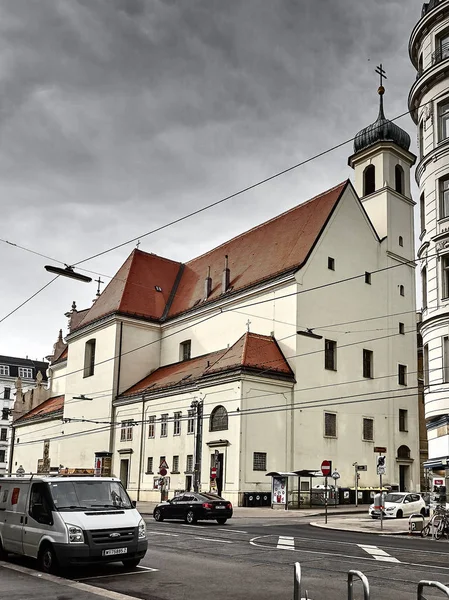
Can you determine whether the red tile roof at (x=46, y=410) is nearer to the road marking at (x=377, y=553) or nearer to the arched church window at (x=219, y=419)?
the arched church window at (x=219, y=419)

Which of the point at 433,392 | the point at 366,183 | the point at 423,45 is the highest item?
the point at 366,183

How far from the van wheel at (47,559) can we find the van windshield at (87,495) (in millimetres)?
750

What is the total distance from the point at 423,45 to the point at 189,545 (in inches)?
797

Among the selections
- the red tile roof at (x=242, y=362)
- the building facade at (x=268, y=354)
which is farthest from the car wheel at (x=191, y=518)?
the red tile roof at (x=242, y=362)

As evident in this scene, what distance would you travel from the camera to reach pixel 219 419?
43.0 meters

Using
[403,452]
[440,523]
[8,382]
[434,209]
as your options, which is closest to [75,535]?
[440,523]

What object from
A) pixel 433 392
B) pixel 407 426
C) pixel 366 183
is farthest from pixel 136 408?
pixel 433 392

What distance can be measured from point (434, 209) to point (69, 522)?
58.6ft

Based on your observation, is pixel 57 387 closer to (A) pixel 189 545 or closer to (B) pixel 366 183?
(B) pixel 366 183

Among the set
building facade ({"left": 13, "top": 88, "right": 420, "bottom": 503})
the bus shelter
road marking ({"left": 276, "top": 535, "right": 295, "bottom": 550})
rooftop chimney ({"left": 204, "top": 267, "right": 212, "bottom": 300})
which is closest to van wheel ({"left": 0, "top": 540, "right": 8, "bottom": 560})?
road marking ({"left": 276, "top": 535, "right": 295, "bottom": 550})

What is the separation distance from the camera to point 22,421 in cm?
7331

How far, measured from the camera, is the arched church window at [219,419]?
42.4m

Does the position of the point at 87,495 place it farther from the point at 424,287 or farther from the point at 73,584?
the point at 424,287

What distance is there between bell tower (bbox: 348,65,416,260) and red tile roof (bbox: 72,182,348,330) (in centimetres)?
557
